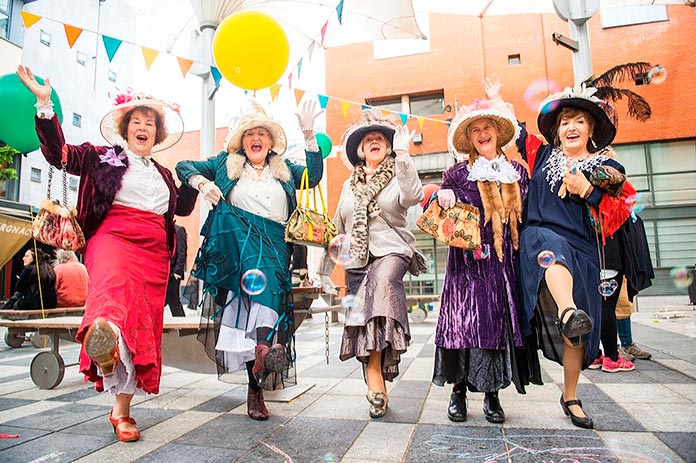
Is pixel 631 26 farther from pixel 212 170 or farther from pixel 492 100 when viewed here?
pixel 212 170

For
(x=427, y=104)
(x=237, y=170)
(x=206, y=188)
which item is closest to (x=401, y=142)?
(x=237, y=170)

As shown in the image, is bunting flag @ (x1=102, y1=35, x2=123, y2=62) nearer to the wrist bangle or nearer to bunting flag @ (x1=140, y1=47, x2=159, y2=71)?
bunting flag @ (x1=140, y1=47, x2=159, y2=71)

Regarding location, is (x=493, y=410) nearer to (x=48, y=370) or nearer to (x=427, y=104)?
(x=48, y=370)

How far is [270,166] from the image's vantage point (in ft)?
10.3

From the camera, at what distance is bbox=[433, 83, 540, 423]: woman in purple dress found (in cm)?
257

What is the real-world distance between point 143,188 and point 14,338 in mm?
5079

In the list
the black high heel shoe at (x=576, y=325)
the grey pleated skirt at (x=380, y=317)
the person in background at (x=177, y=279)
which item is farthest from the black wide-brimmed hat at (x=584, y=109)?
the person in background at (x=177, y=279)

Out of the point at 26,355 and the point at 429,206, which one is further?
the point at 26,355

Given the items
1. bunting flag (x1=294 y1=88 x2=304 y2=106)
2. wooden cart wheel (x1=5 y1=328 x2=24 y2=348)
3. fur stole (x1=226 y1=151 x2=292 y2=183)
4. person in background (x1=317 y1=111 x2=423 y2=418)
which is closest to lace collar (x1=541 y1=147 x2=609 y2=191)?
person in background (x1=317 y1=111 x2=423 y2=418)

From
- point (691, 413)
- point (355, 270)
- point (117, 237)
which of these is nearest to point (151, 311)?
point (117, 237)

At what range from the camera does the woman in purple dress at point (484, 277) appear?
2.57 metres

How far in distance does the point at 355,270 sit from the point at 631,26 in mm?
16976

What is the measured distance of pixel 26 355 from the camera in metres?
5.91

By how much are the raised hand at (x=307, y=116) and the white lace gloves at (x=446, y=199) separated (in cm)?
97
